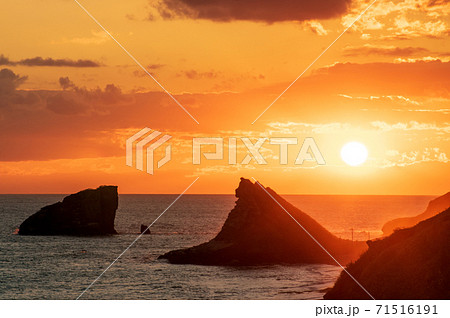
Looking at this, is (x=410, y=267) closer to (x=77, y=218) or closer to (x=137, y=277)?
(x=137, y=277)

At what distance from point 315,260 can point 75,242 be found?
210 ft

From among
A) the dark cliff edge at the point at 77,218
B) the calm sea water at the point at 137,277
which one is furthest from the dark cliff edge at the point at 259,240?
the dark cliff edge at the point at 77,218

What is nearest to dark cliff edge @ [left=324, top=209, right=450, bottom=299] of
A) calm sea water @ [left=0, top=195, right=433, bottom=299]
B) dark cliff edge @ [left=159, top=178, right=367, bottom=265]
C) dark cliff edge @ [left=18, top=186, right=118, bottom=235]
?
calm sea water @ [left=0, top=195, right=433, bottom=299]

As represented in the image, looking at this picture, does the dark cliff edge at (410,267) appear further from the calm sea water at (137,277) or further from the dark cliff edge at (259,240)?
the dark cliff edge at (259,240)

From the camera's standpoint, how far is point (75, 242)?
137375mm

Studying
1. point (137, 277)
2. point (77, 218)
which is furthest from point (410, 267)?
point (77, 218)

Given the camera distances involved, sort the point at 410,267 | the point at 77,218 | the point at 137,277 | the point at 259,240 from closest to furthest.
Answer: the point at 410,267
the point at 137,277
the point at 259,240
the point at 77,218

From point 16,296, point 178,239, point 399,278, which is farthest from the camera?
point 178,239

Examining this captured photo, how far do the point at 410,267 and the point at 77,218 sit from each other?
12373cm

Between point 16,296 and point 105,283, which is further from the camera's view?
point 105,283

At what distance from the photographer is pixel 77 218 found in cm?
15825

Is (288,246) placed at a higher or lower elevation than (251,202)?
lower
